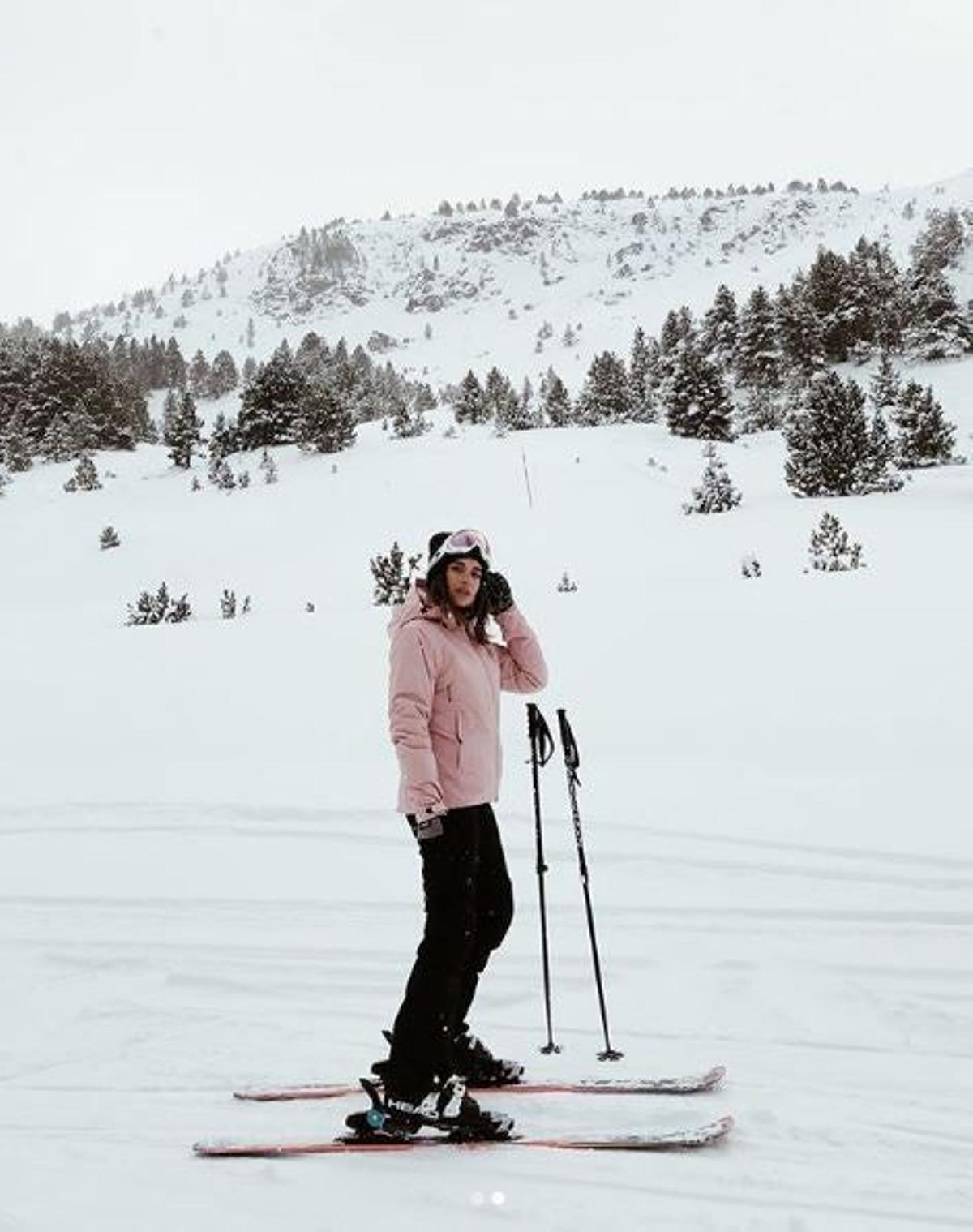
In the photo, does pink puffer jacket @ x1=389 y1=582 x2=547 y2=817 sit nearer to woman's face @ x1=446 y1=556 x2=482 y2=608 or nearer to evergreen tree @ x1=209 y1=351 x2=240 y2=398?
woman's face @ x1=446 y1=556 x2=482 y2=608

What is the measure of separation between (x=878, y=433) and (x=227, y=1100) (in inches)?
888

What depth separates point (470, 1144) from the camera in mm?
3238

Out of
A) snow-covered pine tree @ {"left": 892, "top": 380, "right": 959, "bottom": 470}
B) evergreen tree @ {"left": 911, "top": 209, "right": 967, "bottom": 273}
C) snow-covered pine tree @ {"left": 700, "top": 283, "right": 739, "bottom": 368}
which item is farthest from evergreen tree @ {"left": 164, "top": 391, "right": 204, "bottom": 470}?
evergreen tree @ {"left": 911, "top": 209, "right": 967, "bottom": 273}

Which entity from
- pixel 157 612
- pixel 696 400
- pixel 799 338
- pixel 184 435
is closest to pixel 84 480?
pixel 184 435

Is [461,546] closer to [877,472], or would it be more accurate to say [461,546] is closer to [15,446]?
[877,472]

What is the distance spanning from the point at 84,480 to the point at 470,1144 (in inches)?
1133

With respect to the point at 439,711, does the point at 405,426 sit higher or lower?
higher

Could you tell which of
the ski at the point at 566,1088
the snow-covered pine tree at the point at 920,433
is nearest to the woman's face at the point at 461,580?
the ski at the point at 566,1088

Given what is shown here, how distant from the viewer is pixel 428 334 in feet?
315

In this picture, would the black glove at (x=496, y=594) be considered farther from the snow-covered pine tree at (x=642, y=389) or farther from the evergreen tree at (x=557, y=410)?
the snow-covered pine tree at (x=642, y=389)

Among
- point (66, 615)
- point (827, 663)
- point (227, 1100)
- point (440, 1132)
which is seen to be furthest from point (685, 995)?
point (66, 615)

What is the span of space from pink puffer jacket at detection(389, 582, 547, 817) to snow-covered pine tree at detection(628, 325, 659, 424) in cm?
3624

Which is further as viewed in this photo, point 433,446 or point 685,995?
point 433,446

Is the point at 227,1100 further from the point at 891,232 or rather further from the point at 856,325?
the point at 891,232
